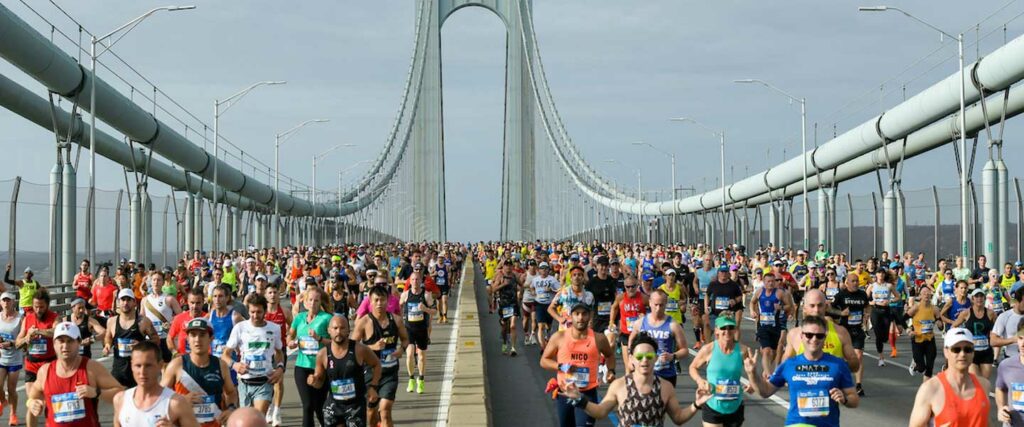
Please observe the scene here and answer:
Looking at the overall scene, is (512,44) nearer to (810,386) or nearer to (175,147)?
(175,147)

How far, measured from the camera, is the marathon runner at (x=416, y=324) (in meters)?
14.4

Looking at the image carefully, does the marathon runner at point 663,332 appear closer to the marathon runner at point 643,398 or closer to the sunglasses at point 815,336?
the sunglasses at point 815,336

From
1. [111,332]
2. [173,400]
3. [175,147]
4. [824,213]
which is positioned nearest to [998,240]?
[824,213]

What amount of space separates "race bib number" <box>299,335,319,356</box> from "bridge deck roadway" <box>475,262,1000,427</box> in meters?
2.25

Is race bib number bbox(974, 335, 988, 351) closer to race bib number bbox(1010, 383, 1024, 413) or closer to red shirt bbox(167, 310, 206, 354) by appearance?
race bib number bbox(1010, 383, 1024, 413)

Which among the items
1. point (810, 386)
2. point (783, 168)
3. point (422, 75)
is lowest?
point (810, 386)

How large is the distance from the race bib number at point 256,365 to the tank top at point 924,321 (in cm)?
874

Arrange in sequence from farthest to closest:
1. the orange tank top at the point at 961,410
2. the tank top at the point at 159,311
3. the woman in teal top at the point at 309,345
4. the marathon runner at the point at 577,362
A: the tank top at the point at 159,311 → the woman in teal top at the point at 309,345 → the marathon runner at the point at 577,362 → the orange tank top at the point at 961,410

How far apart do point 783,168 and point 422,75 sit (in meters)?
74.9

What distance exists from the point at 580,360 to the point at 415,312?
18.4 feet

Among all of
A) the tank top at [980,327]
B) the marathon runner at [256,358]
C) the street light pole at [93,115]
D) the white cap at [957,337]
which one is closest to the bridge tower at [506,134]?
the street light pole at [93,115]

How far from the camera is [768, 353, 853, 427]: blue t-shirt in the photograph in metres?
7.57

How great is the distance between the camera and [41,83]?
30391mm

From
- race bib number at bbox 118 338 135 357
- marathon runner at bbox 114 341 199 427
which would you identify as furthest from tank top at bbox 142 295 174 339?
marathon runner at bbox 114 341 199 427
